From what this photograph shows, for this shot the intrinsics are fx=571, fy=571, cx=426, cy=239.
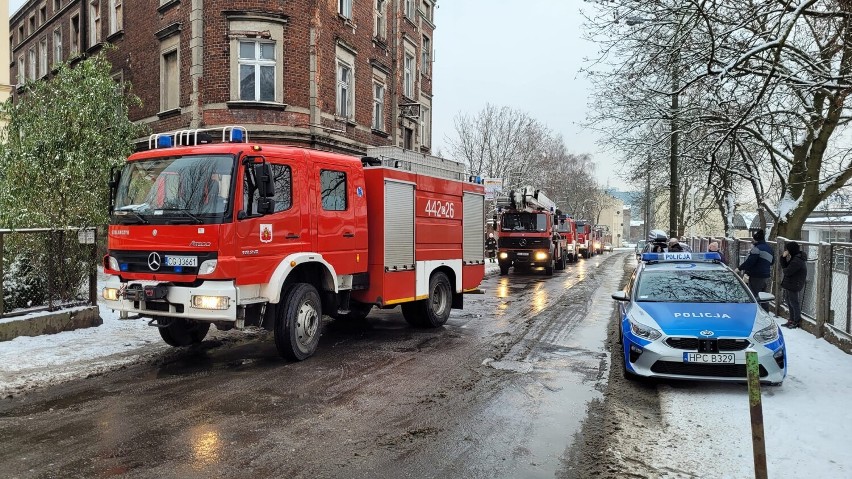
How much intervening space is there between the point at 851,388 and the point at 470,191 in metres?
7.01

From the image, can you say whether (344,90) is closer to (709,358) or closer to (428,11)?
(428,11)

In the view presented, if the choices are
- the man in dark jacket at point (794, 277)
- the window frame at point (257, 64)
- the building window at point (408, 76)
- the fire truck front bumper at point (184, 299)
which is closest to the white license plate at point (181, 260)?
the fire truck front bumper at point (184, 299)

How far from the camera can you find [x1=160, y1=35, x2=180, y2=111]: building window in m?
17.5

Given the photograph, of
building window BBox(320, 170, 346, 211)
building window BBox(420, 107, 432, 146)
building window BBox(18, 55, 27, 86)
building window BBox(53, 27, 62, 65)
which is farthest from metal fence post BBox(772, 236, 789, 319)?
building window BBox(18, 55, 27, 86)

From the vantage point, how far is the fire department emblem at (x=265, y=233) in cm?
693

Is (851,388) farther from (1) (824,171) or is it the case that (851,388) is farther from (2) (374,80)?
(2) (374,80)

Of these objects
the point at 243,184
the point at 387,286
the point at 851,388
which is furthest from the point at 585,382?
the point at 243,184

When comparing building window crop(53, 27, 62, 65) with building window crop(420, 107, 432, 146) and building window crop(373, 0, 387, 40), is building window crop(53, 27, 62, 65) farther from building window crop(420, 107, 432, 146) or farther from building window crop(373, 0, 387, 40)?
building window crop(420, 107, 432, 146)

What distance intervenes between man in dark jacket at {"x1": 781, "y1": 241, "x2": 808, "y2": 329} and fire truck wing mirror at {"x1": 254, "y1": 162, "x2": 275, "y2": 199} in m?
8.64

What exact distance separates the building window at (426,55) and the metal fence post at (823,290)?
2127 cm

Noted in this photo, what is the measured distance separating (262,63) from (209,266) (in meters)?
11.5

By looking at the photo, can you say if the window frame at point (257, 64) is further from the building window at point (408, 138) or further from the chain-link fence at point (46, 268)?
the building window at point (408, 138)

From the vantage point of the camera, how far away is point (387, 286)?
8898 mm

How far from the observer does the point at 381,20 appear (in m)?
22.5
